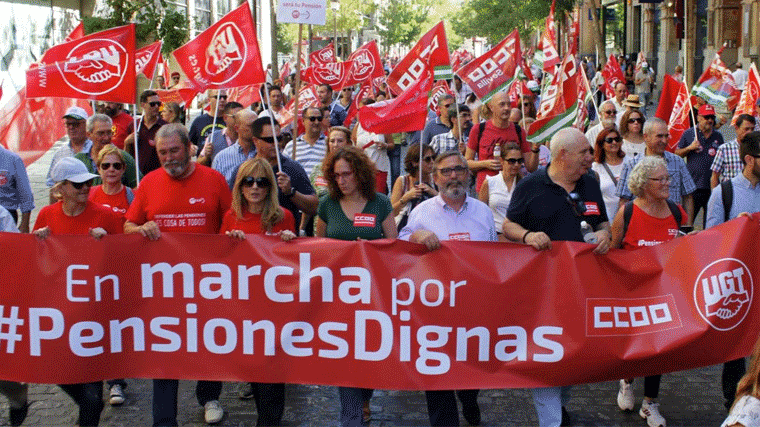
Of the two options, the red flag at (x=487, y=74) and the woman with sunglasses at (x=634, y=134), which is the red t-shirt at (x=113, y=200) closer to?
the woman with sunglasses at (x=634, y=134)

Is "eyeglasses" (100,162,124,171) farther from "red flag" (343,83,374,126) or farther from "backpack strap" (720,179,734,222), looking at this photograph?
"red flag" (343,83,374,126)

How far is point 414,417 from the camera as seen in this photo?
6.47 metres

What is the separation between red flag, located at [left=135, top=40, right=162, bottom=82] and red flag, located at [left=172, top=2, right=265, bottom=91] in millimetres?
3301

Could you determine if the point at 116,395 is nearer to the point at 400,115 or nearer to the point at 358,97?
the point at 400,115

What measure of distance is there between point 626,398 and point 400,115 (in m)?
3.16

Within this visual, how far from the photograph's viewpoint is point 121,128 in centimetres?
1138

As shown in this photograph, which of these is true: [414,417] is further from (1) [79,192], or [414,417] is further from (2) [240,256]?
(1) [79,192]

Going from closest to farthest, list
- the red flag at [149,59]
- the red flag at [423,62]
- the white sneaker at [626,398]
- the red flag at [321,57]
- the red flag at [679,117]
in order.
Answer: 1. the white sneaker at [626,398]
2. the red flag at [423,62]
3. the red flag at [679,117]
4. the red flag at [149,59]
5. the red flag at [321,57]

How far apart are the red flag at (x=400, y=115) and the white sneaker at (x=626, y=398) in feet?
9.52

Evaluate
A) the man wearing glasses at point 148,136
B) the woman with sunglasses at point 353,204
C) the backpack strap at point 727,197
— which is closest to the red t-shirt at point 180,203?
the woman with sunglasses at point 353,204

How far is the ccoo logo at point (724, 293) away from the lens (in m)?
5.56

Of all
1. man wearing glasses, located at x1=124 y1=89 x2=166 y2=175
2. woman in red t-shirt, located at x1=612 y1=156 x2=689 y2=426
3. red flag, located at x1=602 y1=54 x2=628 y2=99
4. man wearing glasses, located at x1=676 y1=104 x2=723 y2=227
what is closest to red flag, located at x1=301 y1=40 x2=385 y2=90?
red flag, located at x1=602 y1=54 x2=628 y2=99

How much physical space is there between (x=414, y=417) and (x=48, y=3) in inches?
1090

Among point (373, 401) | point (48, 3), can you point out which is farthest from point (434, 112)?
point (48, 3)
